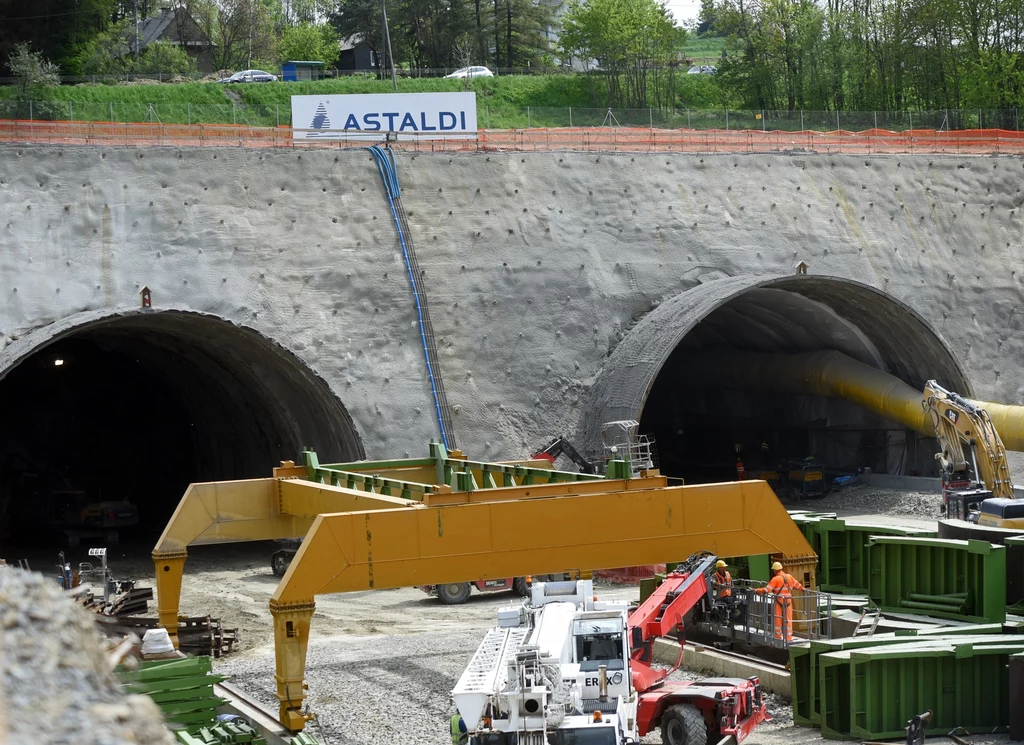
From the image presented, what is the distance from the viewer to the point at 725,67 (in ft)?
260

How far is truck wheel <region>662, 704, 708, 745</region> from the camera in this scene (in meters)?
14.1

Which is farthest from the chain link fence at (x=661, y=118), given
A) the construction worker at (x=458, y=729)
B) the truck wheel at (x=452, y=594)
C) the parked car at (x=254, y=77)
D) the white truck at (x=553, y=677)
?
the construction worker at (x=458, y=729)

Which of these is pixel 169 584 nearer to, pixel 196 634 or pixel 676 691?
pixel 196 634

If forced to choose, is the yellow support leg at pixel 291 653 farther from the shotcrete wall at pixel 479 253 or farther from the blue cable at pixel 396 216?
the blue cable at pixel 396 216

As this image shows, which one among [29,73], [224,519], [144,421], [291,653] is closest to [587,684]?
[291,653]

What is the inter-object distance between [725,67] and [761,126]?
38.6 m

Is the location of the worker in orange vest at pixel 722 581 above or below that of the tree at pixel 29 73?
below

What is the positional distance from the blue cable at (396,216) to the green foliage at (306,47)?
57851 mm

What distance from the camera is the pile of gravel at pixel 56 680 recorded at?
4.39 meters

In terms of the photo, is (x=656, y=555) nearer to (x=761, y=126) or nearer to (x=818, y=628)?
(x=818, y=628)

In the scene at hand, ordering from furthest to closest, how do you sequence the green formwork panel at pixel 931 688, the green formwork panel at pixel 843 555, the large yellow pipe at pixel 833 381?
the large yellow pipe at pixel 833 381 → the green formwork panel at pixel 843 555 → the green formwork panel at pixel 931 688

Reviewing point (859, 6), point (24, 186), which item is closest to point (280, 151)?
point (24, 186)

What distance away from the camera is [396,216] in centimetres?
3206

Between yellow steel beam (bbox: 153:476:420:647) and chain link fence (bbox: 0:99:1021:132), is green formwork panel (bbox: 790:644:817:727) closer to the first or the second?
yellow steel beam (bbox: 153:476:420:647)
